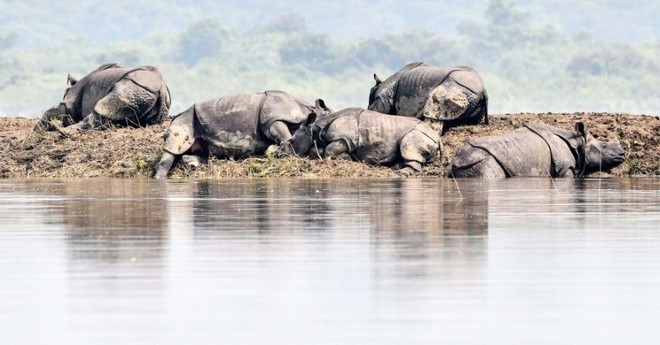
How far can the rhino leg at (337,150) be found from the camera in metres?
29.5

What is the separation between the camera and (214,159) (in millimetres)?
30938

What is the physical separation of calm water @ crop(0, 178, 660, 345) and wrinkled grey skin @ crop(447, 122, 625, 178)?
24.2 ft

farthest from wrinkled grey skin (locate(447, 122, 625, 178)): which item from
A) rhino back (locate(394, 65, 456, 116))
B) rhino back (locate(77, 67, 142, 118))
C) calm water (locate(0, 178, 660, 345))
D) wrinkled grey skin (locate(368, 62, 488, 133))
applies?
rhino back (locate(77, 67, 142, 118))

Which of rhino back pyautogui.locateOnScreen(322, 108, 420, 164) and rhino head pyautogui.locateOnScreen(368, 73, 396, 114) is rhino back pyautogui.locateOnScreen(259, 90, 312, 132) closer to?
rhino back pyautogui.locateOnScreen(322, 108, 420, 164)

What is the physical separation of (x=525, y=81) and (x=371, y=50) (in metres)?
17.0

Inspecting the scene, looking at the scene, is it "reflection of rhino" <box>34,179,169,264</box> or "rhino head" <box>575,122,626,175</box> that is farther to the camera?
"rhino head" <box>575,122,626,175</box>

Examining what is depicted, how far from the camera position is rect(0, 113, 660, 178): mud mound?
96.5 ft

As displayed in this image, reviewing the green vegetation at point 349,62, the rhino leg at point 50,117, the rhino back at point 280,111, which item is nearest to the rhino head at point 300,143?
the rhino back at point 280,111

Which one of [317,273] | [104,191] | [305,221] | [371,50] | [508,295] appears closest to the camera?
[508,295]

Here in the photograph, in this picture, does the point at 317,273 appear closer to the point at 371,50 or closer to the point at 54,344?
the point at 54,344

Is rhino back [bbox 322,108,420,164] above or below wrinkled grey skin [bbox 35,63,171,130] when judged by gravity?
below

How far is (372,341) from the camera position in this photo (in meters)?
8.89

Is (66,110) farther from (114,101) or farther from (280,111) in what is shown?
(280,111)

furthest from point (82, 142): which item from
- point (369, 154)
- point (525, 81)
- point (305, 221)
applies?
point (525, 81)
